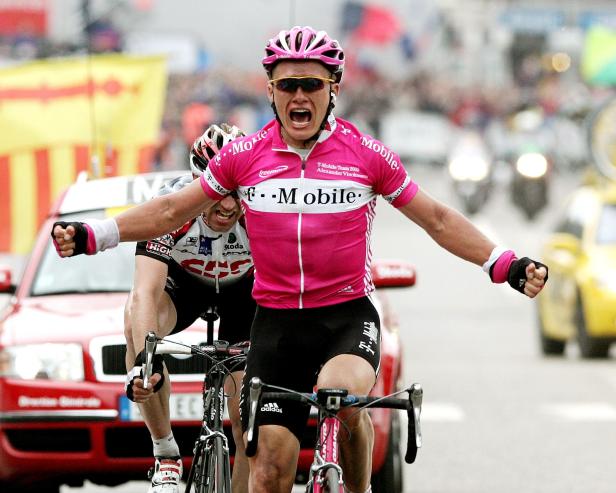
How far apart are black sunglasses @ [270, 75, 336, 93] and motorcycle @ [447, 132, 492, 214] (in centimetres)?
3359

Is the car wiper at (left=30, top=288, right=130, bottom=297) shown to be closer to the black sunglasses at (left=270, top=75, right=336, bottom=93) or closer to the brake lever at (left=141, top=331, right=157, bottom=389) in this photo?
the brake lever at (left=141, top=331, right=157, bottom=389)

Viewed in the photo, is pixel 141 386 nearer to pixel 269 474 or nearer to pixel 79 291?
pixel 269 474

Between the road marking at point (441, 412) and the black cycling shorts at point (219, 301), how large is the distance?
20.6 ft

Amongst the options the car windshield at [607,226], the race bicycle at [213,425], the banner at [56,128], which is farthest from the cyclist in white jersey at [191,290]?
the car windshield at [607,226]

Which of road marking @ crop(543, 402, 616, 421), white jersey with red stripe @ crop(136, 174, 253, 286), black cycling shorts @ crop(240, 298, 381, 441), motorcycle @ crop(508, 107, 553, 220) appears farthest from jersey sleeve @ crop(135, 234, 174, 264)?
motorcycle @ crop(508, 107, 553, 220)

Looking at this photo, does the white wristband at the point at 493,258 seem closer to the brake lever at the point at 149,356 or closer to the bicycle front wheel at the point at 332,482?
the bicycle front wheel at the point at 332,482

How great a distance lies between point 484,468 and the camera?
12.2 metres

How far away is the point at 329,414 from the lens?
22.1 feet

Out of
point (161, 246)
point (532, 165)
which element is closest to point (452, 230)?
point (161, 246)

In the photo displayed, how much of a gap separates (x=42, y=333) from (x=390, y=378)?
1.57 metres

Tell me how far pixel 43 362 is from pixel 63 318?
0.35m

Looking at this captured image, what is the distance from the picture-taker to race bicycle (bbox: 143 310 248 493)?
759 centimetres

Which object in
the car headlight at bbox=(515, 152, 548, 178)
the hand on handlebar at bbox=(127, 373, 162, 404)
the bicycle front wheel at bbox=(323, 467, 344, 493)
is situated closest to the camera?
the bicycle front wheel at bbox=(323, 467, 344, 493)

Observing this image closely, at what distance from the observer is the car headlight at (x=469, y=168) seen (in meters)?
40.8
